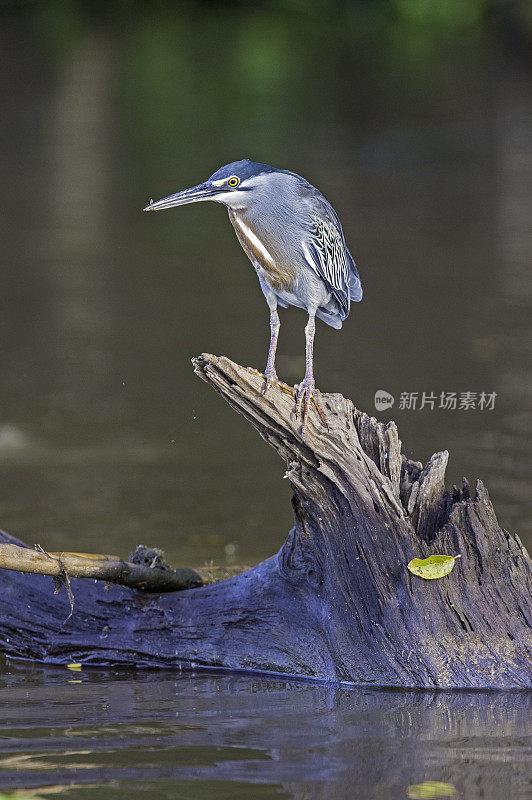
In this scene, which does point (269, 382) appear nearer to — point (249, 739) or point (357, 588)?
point (357, 588)

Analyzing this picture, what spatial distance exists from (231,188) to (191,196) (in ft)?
0.39

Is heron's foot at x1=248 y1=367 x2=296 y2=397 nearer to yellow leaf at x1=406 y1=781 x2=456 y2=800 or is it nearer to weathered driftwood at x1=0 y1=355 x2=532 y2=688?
weathered driftwood at x1=0 y1=355 x2=532 y2=688

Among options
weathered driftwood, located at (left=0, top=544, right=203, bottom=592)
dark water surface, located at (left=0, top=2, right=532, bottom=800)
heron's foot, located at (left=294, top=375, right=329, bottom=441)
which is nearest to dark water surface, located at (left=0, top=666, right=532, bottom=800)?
dark water surface, located at (left=0, top=2, right=532, bottom=800)

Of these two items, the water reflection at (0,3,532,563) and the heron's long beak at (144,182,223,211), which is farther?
the water reflection at (0,3,532,563)

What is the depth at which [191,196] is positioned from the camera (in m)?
3.26

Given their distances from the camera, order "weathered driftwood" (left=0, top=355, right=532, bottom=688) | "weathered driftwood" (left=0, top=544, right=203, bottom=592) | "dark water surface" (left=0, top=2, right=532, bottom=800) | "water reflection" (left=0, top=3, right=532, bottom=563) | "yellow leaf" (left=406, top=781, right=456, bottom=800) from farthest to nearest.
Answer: "water reflection" (left=0, top=3, right=532, bottom=563), "weathered driftwood" (left=0, top=544, right=203, bottom=592), "weathered driftwood" (left=0, top=355, right=532, bottom=688), "dark water surface" (left=0, top=2, right=532, bottom=800), "yellow leaf" (left=406, top=781, right=456, bottom=800)

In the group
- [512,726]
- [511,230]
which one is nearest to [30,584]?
[512,726]

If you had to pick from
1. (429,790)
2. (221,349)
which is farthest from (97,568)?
(221,349)

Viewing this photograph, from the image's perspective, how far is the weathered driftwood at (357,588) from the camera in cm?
349

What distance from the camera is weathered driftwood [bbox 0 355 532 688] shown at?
3.49 metres

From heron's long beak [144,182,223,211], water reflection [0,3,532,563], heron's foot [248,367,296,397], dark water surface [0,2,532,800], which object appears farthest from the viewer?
water reflection [0,3,532,563]

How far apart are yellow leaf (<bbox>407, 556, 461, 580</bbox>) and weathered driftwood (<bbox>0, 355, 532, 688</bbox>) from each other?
0.12 feet

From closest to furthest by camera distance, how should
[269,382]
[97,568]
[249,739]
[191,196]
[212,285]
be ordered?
1. [249,739]
2. [191,196]
3. [269,382]
4. [97,568]
5. [212,285]

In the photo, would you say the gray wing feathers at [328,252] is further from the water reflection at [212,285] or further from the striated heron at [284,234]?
the water reflection at [212,285]
